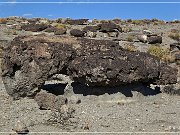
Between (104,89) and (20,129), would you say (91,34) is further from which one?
(20,129)

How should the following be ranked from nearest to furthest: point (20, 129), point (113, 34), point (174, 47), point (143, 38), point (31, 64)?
point (20, 129)
point (31, 64)
point (174, 47)
point (143, 38)
point (113, 34)

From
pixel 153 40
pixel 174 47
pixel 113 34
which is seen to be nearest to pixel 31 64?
pixel 174 47

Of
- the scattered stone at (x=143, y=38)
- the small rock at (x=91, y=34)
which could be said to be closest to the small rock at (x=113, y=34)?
the small rock at (x=91, y=34)

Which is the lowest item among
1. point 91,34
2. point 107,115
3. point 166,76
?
point 107,115

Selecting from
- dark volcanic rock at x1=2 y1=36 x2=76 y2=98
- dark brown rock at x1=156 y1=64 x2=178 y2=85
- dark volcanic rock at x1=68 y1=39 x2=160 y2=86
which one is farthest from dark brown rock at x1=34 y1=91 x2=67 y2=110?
dark brown rock at x1=156 y1=64 x2=178 y2=85

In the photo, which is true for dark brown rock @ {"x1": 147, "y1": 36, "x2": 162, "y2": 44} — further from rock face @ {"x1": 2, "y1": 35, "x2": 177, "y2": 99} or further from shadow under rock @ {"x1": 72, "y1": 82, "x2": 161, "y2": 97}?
shadow under rock @ {"x1": 72, "y1": 82, "x2": 161, "y2": 97}

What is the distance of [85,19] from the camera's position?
2030 inches

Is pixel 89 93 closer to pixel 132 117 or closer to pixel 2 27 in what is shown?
pixel 132 117

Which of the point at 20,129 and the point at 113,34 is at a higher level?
the point at 113,34

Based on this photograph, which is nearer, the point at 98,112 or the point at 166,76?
the point at 98,112

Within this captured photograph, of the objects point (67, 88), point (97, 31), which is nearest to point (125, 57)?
point (67, 88)

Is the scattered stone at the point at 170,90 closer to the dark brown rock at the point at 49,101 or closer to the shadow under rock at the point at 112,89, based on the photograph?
the shadow under rock at the point at 112,89

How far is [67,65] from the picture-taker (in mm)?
14594

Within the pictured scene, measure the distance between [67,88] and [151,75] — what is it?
270 cm
